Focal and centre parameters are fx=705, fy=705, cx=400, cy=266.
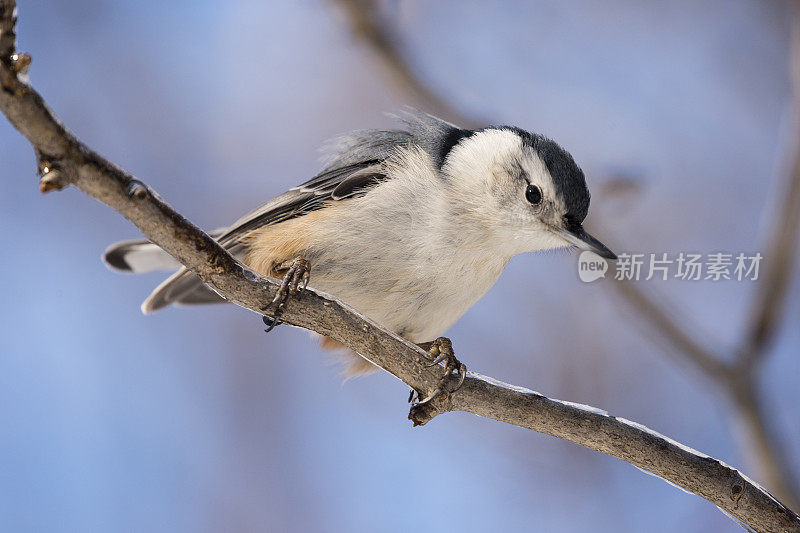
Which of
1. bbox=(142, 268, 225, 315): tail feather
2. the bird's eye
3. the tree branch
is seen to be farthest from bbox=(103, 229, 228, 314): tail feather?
the tree branch

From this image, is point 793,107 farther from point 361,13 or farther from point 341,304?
point 341,304

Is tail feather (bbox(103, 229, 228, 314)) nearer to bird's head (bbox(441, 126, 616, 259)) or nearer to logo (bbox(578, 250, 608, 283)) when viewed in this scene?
bird's head (bbox(441, 126, 616, 259))

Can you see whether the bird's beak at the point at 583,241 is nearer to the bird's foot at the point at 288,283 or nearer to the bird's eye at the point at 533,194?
the bird's eye at the point at 533,194

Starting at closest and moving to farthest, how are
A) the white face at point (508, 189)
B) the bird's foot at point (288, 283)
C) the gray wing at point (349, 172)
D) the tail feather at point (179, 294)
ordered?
the bird's foot at point (288, 283) < the white face at point (508, 189) < the gray wing at point (349, 172) < the tail feather at point (179, 294)

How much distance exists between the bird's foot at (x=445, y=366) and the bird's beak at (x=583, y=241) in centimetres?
22

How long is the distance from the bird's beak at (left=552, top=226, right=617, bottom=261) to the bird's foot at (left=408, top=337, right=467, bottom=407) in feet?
0.72

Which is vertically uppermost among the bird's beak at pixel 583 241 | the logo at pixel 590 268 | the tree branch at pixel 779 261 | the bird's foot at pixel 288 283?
the tree branch at pixel 779 261

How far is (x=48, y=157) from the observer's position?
58 cm

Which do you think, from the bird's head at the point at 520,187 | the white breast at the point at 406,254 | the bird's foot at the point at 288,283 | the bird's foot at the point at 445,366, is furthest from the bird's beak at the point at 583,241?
the bird's foot at the point at 288,283

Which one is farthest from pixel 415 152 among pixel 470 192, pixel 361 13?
pixel 361 13

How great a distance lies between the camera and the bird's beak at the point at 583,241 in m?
0.89

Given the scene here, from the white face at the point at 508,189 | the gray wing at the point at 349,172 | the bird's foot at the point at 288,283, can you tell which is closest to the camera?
the bird's foot at the point at 288,283

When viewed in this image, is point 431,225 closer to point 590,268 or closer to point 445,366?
point 445,366

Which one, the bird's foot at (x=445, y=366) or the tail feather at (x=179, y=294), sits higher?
the tail feather at (x=179, y=294)
